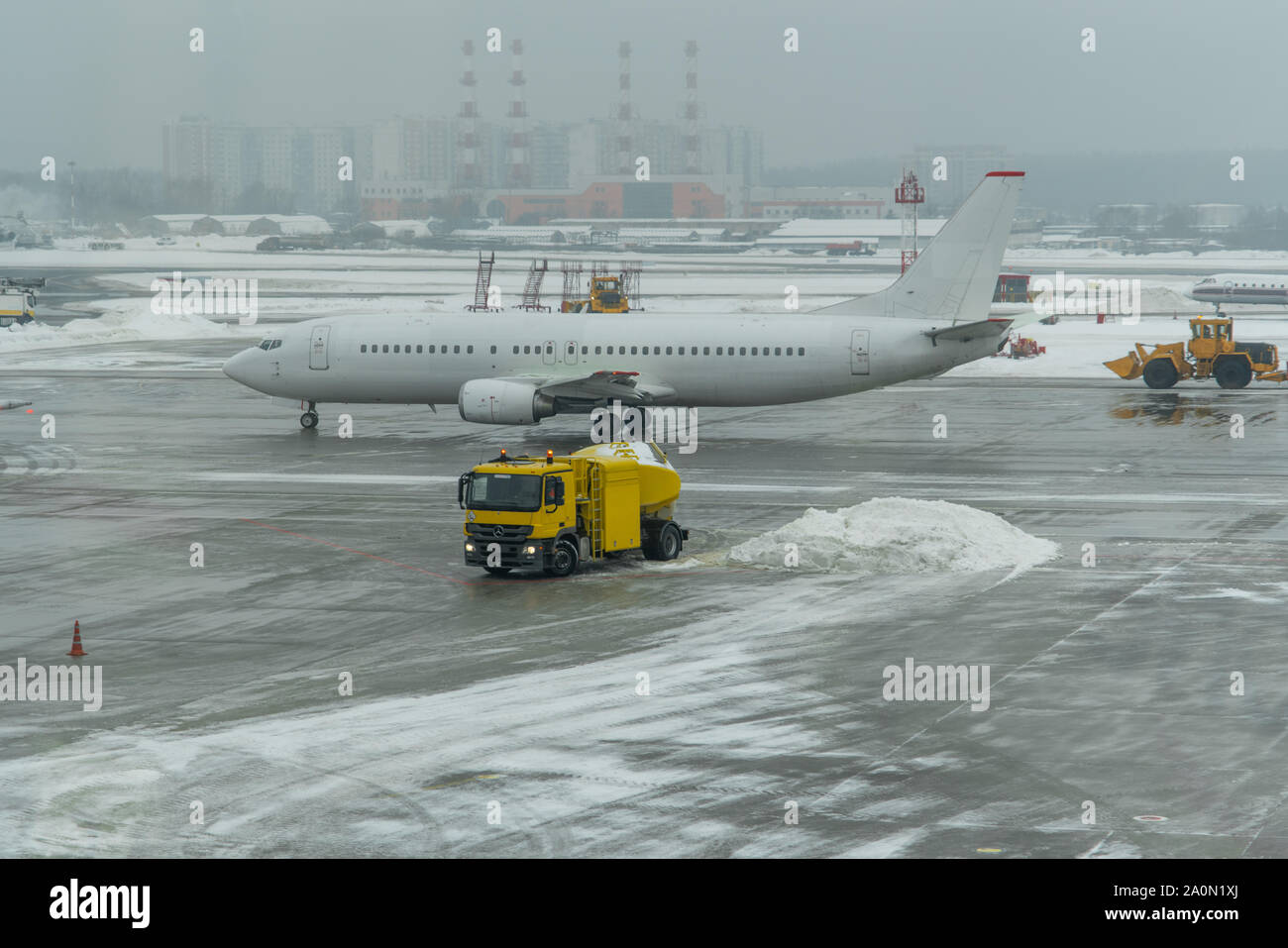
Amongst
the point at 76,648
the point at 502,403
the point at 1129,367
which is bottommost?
the point at 76,648

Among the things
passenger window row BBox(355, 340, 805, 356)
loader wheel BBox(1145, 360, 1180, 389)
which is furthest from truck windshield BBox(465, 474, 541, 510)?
loader wheel BBox(1145, 360, 1180, 389)

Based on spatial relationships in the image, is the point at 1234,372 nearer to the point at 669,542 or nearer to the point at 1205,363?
the point at 1205,363

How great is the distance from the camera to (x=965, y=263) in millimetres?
51969

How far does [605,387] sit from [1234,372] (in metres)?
31.7

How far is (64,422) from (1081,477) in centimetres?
3673

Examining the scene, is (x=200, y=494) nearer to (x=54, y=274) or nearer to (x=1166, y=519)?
(x=1166, y=519)

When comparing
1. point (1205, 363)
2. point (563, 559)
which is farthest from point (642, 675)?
point (1205, 363)

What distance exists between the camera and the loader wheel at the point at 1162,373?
224ft

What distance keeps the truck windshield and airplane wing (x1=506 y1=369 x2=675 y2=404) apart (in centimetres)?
2029

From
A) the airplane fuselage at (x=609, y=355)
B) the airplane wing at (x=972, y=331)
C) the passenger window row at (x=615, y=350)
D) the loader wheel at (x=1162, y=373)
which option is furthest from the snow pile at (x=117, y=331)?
the airplane wing at (x=972, y=331)

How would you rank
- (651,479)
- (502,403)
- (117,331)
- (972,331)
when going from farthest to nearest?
(117,331) < (502,403) < (972,331) < (651,479)

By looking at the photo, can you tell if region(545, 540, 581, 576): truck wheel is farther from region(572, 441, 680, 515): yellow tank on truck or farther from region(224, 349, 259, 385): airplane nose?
region(224, 349, 259, 385): airplane nose

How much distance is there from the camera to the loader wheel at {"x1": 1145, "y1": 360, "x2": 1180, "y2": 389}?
68.4 meters
